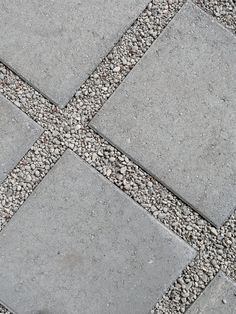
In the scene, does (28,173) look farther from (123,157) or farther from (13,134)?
(123,157)

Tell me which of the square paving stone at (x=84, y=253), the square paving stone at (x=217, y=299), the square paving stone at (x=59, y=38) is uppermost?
the square paving stone at (x=59, y=38)

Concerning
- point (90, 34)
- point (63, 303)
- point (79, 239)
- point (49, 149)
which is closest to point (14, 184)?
point (49, 149)

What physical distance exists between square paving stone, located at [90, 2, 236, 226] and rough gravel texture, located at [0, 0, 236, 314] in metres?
0.05

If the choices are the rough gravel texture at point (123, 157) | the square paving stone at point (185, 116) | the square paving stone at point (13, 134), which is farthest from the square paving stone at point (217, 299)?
the square paving stone at point (13, 134)

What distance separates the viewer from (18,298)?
2.19m

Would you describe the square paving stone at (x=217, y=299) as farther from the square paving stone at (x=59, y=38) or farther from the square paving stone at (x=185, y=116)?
the square paving stone at (x=59, y=38)

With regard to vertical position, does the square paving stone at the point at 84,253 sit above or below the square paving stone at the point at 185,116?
below

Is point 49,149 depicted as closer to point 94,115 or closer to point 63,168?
point 63,168

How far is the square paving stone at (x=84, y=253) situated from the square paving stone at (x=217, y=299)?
15 cm

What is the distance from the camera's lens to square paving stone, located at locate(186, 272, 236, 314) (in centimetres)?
218

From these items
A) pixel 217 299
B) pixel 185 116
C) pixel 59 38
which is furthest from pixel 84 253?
pixel 59 38

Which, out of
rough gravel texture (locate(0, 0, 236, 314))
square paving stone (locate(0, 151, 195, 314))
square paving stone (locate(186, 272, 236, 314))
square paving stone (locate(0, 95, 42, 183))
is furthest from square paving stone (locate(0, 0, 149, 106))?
square paving stone (locate(186, 272, 236, 314))

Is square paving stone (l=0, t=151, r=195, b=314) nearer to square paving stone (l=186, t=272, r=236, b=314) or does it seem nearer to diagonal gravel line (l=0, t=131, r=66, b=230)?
diagonal gravel line (l=0, t=131, r=66, b=230)

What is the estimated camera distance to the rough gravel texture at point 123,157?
221 cm
